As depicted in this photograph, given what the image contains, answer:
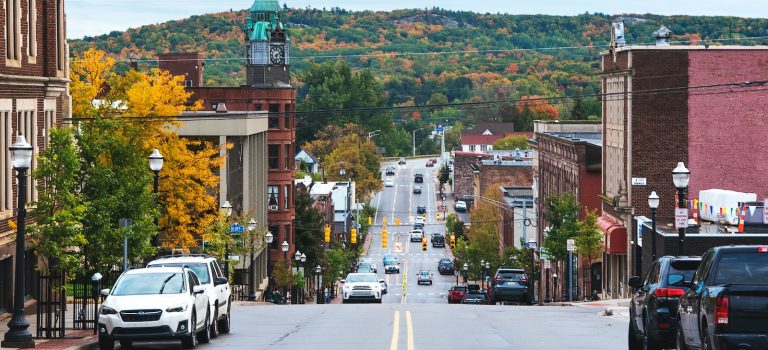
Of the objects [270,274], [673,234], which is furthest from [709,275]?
[270,274]

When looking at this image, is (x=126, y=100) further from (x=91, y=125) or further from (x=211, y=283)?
(x=211, y=283)

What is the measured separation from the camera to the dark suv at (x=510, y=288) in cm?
6400

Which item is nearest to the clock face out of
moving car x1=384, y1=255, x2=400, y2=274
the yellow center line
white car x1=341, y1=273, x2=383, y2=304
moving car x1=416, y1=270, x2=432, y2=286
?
moving car x1=416, y1=270, x2=432, y2=286

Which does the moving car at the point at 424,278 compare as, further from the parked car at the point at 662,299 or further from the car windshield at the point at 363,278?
the parked car at the point at 662,299

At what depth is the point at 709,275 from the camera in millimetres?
19359

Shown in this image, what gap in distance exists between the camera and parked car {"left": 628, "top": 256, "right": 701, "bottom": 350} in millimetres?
23359

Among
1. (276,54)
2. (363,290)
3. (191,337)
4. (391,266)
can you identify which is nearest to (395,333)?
(191,337)

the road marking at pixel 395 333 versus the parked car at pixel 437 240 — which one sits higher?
the road marking at pixel 395 333

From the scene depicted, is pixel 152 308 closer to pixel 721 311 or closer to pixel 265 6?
pixel 721 311

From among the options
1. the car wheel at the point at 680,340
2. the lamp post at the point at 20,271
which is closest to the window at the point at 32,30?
the lamp post at the point at 20,271

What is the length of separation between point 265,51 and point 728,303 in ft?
238

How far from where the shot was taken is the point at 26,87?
38.1 metres

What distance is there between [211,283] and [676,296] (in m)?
10.6

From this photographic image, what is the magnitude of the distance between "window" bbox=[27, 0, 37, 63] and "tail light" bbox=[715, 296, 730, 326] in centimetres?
2581
